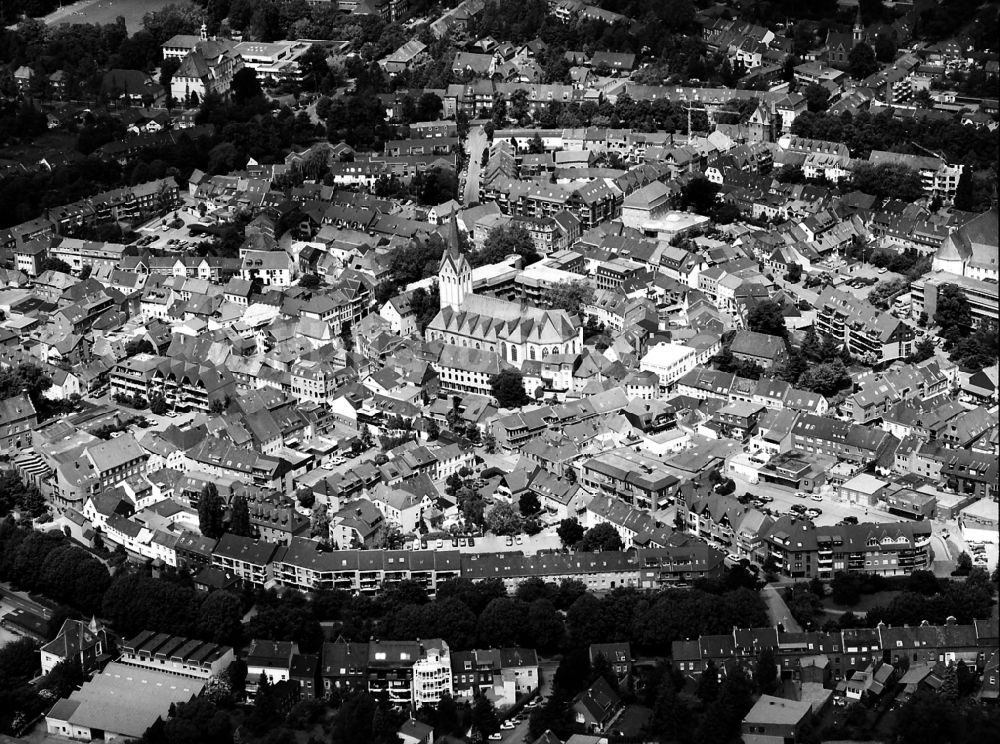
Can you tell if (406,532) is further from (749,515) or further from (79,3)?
(79,3)

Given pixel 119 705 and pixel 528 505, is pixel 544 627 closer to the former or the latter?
pixel 528 505

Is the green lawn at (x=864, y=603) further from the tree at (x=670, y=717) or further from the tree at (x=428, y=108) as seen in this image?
the tree at (x=428, y=108)

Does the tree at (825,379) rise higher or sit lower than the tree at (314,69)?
lower

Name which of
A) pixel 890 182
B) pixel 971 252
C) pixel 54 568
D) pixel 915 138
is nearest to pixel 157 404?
pixel 54 568

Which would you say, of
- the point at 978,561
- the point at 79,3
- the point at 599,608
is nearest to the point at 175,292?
the point at 599,608

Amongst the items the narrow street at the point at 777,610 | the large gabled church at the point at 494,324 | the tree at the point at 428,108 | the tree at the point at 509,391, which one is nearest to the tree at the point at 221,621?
the tree at the point at 509,391

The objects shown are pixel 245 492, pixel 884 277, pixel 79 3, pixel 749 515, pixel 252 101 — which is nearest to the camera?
pixel 749 515

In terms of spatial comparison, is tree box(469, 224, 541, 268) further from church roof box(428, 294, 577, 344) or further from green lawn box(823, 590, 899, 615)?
green lawn box(823, 590, 899, 615)
